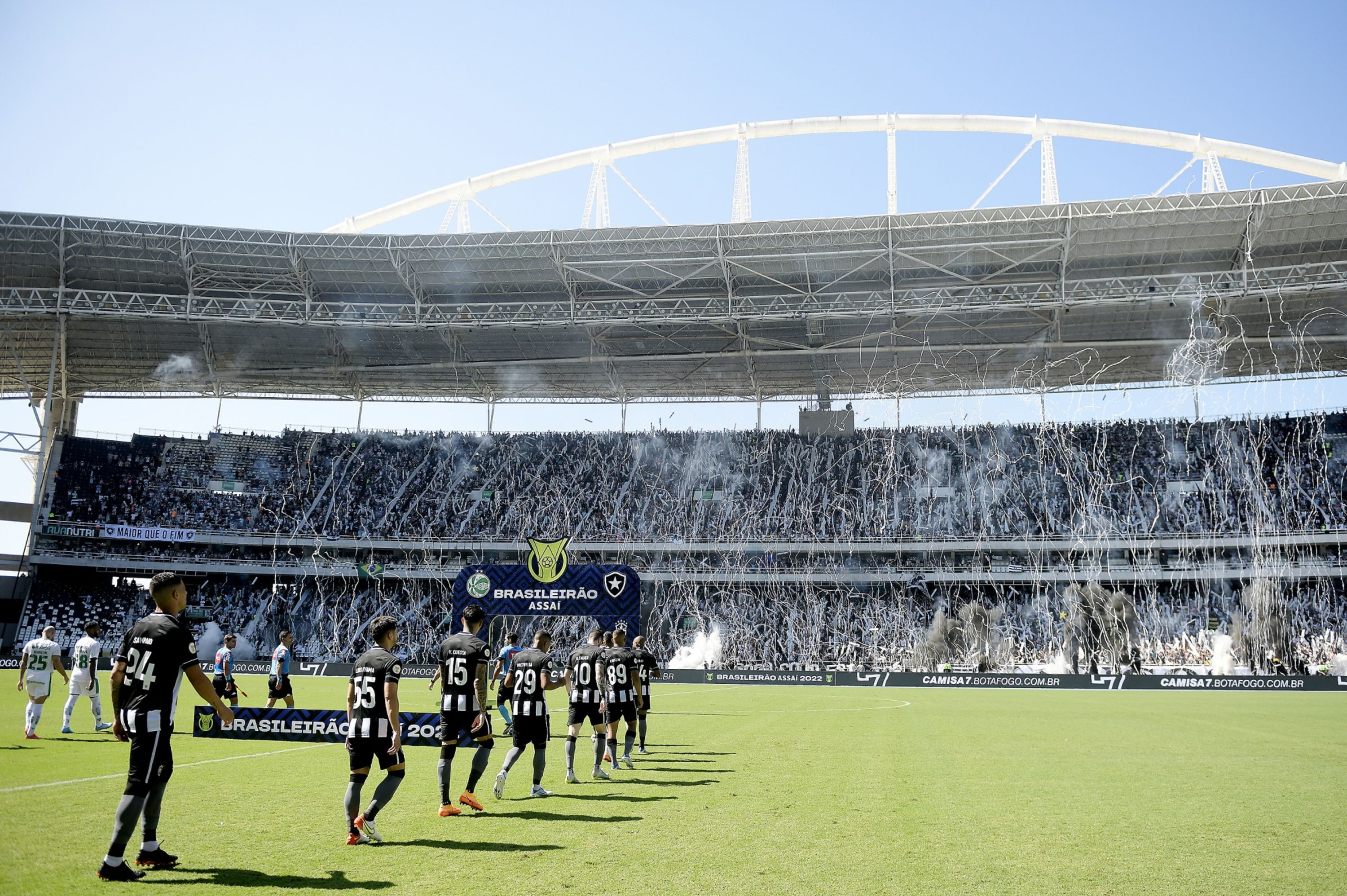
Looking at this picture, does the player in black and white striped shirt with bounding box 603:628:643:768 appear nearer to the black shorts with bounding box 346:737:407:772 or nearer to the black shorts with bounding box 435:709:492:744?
the black shorts with bounding box 435:709:492:744

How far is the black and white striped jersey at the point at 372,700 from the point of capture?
840 cm

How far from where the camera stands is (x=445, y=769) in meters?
9.78

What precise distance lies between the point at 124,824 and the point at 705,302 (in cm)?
4346

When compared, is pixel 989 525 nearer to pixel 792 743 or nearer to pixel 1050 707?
pixel 1050 707

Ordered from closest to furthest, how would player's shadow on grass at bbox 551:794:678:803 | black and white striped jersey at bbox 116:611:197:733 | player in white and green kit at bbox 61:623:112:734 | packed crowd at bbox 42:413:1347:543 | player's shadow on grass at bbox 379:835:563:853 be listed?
black and white striped jersey at bbox 116:611:197:733 → player's shadow on grass at bbox 379:835:563:853 → player's shadow on grass at bbox 551:794:678:803 → player in white and green kit at bbox 61:623:112:734 → packed crowd at bbox 42:413:1347:543

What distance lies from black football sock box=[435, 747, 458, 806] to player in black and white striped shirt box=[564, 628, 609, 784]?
2.57m

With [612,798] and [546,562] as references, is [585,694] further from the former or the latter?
[546,562]

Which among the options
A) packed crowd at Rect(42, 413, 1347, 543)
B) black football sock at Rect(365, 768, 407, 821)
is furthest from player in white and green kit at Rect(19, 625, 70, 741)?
packed crowd at Rect(42, 413, 1347, 543)

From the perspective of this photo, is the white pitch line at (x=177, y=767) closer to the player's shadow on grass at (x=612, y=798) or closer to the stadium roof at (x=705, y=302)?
the player's shadow on grass at (x=612, y=798)

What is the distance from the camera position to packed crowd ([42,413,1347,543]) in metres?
49.1

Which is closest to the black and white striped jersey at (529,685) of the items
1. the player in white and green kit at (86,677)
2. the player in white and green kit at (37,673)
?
the player in white and green kit at (37,673)

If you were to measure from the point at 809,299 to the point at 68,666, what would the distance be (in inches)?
1450

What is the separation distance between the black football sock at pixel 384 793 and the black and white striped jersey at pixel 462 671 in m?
1.36

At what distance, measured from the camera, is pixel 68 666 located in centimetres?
4047
